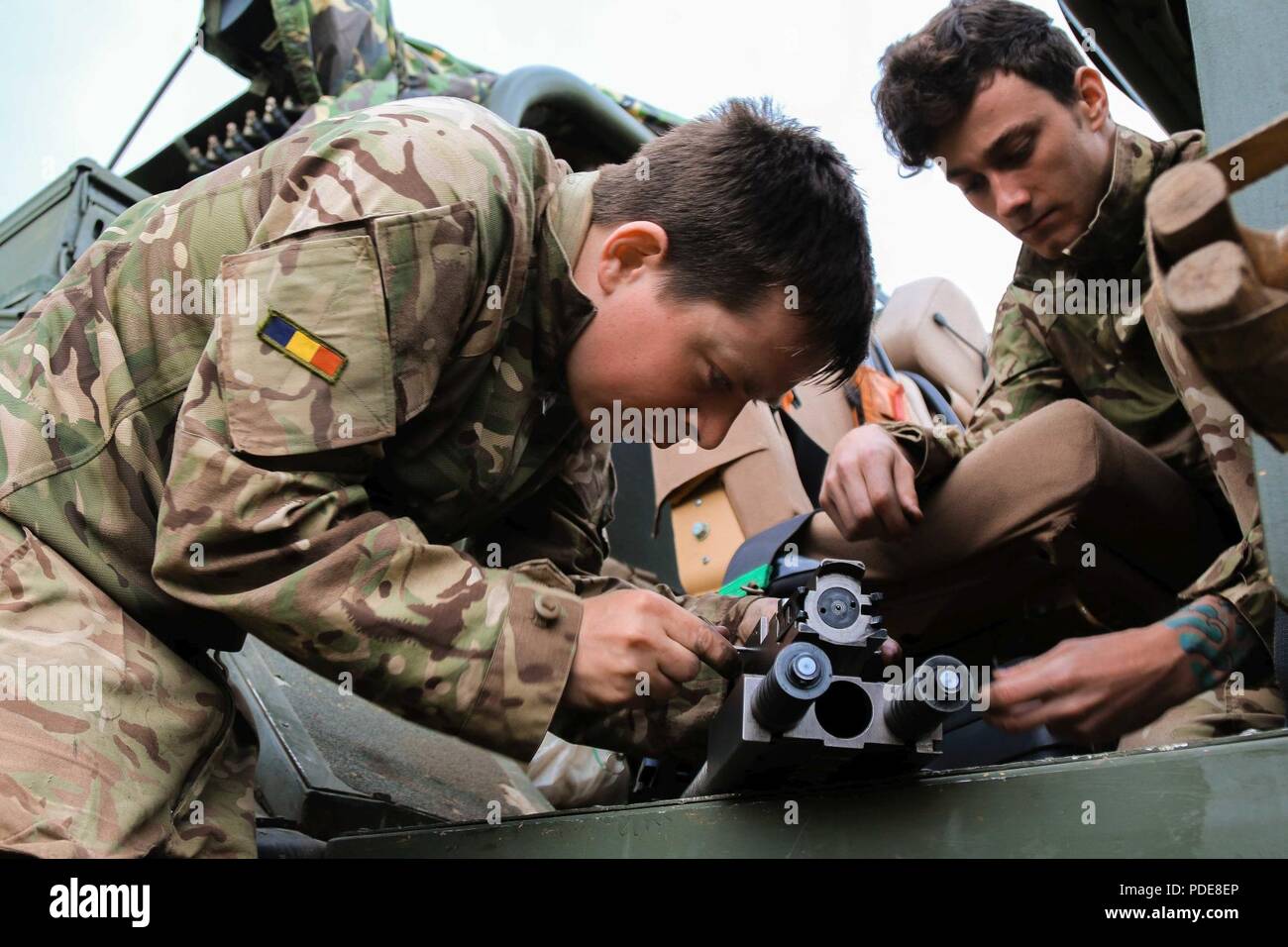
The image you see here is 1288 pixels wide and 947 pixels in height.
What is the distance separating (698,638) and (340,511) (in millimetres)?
476

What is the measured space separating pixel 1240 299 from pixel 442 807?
1.86 meters

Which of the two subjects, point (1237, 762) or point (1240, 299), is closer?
point (1240, 299)

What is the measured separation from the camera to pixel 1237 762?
1187 mm

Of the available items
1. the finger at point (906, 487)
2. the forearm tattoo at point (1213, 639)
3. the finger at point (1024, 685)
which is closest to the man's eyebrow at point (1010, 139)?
the finger at point (906, 487)

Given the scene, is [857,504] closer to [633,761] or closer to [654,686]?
[654,686]

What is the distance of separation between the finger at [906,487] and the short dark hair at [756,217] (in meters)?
0.23

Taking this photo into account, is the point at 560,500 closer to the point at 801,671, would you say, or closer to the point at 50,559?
the point at 50,559

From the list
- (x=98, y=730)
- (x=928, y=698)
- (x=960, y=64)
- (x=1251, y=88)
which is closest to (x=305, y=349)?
(x=98, y=730)

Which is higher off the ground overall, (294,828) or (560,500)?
(560,500)

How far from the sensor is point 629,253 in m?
2.00

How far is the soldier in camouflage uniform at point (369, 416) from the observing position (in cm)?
165

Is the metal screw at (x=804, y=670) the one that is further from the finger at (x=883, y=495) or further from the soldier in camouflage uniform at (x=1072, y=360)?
the finger at (x=883, y=495)
